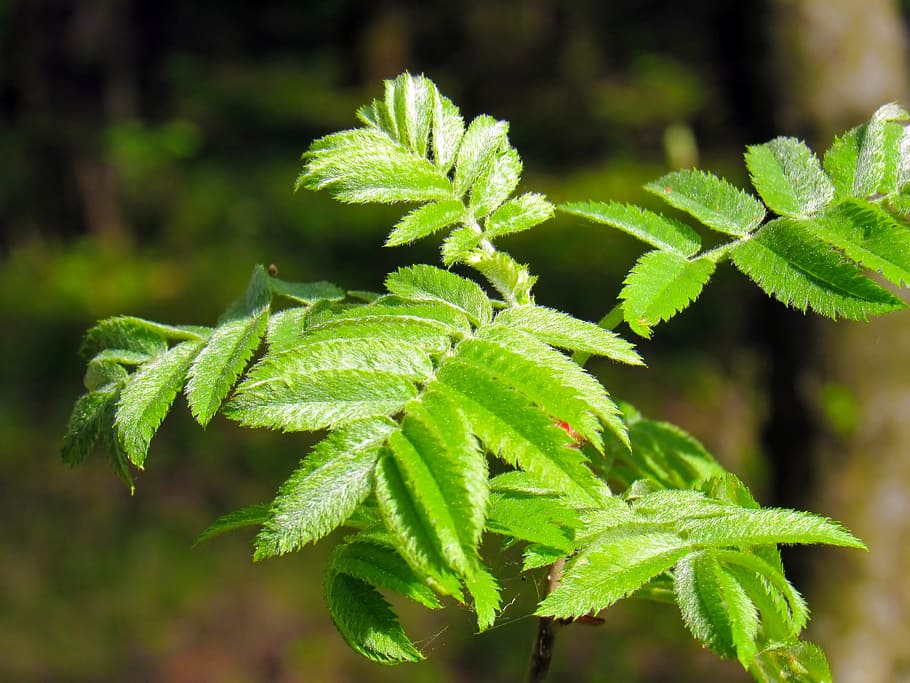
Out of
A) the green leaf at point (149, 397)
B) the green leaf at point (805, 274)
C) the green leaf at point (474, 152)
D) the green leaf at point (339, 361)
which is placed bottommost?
the green leaf at point (149, 397)

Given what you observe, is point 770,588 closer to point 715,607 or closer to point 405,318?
point 715,607

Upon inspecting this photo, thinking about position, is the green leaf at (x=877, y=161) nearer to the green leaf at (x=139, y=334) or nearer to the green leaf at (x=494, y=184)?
the green leaf at (x=494, y=184)

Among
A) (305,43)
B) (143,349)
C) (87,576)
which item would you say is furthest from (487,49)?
(143,349)

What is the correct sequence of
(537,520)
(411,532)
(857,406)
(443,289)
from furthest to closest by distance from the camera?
(857,406)
(443,289)
(537,520)
(411,532)

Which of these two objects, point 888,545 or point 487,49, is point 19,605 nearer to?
point 888,545

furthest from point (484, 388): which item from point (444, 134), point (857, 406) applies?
point (857, 406)

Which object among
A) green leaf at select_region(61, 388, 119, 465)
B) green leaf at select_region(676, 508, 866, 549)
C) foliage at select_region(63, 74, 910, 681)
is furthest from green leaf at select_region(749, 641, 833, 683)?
green leaf at select_region(61, 388, 119, 465)

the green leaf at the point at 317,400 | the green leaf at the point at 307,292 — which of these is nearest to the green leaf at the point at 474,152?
the green leaf at the point at 307,292
